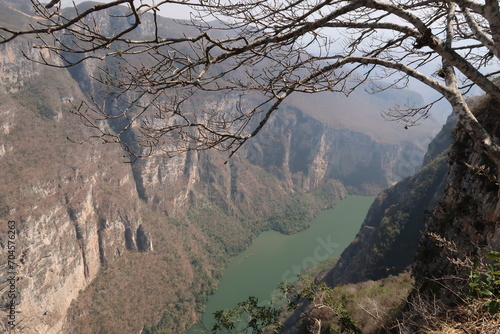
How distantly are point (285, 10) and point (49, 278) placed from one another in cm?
3882

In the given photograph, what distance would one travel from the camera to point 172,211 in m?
56.7

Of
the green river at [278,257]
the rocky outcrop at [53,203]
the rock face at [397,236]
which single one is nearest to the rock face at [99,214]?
the rocky outcrop at [53,203]

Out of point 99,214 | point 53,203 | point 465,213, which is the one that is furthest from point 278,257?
point 465,213

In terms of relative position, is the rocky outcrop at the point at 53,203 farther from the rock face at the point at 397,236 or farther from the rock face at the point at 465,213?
the rock face at the point at 465,213

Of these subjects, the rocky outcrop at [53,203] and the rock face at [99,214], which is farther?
the rock face at [99,214]

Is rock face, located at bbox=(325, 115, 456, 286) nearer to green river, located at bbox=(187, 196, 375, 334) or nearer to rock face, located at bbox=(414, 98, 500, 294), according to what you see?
green river, located at bbox=(187, 196, 375, 334)

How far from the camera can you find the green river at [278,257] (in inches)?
1565

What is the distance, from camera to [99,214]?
139ft

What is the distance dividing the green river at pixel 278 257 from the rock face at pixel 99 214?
231 cm

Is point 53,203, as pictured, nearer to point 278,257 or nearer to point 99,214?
point 99,214

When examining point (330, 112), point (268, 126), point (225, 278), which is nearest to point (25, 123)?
point (225, 278)

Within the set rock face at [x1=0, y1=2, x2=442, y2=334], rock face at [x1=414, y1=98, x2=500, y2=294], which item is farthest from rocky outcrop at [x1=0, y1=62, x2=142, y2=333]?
rock face at [x1=414, y1=98, x2=500, y2=294]

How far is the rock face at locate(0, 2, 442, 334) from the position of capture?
3116 centimetres

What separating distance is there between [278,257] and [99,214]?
28992 mm
